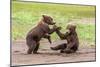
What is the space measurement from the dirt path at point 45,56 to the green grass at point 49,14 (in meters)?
0.12

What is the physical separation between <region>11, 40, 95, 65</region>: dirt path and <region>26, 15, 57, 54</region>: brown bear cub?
0.07 metres

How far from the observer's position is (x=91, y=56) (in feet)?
9.75

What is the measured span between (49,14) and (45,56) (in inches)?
21.6

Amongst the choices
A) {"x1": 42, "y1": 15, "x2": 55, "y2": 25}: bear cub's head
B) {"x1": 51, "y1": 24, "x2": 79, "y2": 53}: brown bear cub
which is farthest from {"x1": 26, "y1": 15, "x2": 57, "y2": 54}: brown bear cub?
{"x1": 51, "y1": 24, "x2": 79, "y2": 53}: brown bear cub

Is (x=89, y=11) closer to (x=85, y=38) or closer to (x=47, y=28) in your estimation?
(x=85, y=38)

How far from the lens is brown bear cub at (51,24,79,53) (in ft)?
9.20

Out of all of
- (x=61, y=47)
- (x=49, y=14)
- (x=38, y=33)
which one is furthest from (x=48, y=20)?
(x=61, y=47)

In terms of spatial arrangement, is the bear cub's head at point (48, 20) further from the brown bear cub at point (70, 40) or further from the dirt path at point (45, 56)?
the dirt path at point (45, 56)

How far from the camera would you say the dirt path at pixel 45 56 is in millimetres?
2554

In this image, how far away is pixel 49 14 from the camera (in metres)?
2.74

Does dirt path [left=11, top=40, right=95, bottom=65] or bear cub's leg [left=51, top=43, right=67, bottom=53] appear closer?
dirt path [left=11, top=40, right=95, bottom=65]

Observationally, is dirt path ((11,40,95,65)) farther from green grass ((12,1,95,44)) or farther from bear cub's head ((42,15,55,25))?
bear cub's head ((42,15,55,25))
